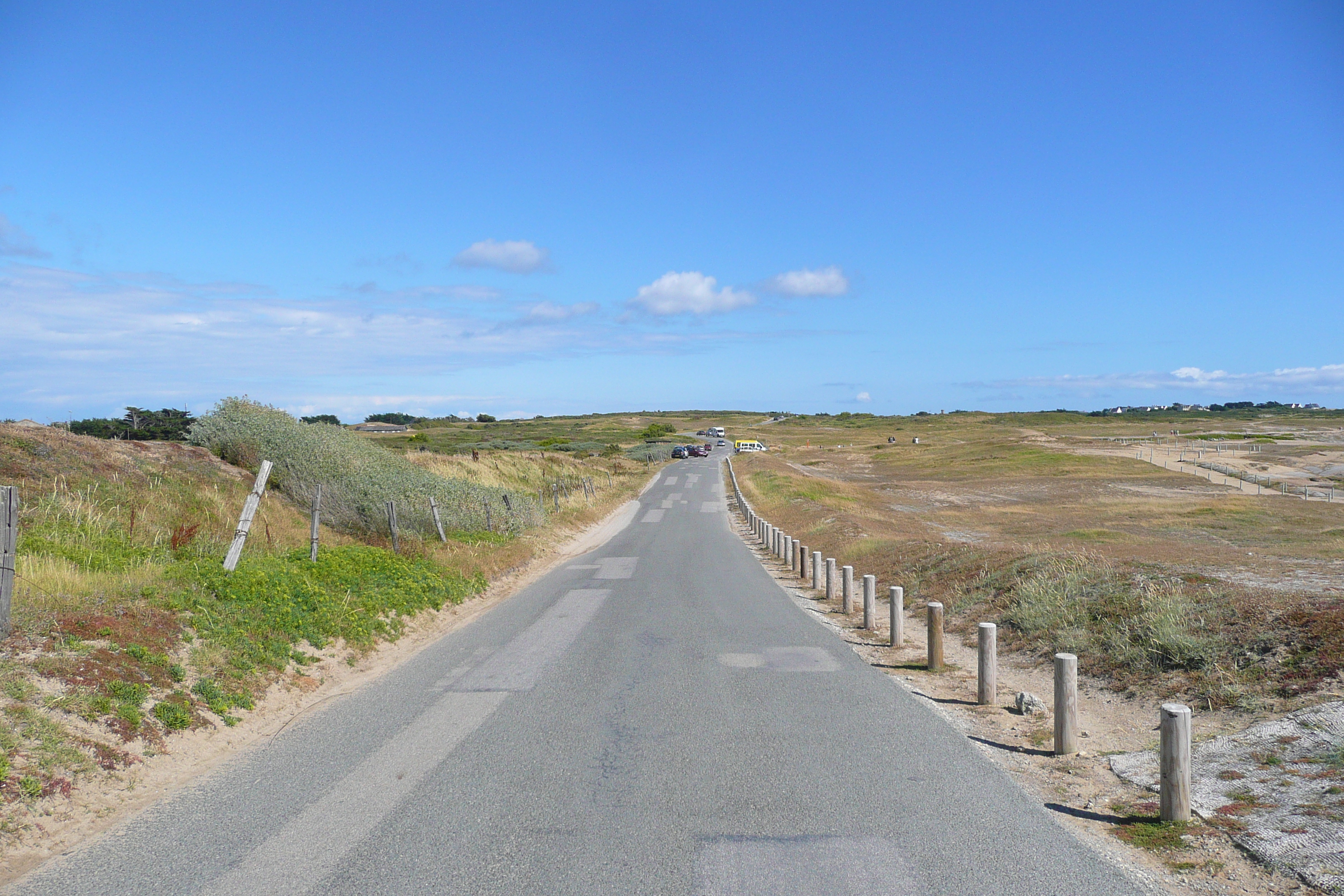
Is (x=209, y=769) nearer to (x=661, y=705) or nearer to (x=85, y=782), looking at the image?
(x=85, y=782)

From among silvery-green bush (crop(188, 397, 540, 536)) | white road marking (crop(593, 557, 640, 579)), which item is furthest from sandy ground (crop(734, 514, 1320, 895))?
silvery-green bush (crop(188, 397, 540, 536))

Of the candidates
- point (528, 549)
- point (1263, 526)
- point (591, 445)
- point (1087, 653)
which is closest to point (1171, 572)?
point (1087, 653)

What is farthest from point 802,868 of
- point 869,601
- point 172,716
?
point 869,601

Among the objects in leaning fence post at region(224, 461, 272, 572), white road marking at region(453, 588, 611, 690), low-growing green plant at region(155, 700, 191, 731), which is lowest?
white road marking at region(453, 588, 611, 690)

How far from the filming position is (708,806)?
220 inches

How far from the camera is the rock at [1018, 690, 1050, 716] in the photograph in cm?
812

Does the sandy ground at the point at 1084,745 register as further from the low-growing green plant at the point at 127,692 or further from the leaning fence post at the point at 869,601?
the low-growing green plant at the point at 127,692

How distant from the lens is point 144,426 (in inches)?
1129

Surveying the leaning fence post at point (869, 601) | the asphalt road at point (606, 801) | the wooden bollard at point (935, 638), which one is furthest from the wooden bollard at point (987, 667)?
the leaning fence post at point (869, 601)

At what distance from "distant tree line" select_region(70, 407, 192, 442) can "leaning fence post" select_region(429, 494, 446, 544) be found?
8.39 m

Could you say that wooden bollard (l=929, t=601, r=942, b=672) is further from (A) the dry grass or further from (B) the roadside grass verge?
(B) the roadside grass verge

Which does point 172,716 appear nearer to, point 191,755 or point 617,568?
point 191,755

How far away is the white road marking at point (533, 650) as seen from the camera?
29.9 ft

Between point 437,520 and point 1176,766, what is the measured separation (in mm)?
16476
